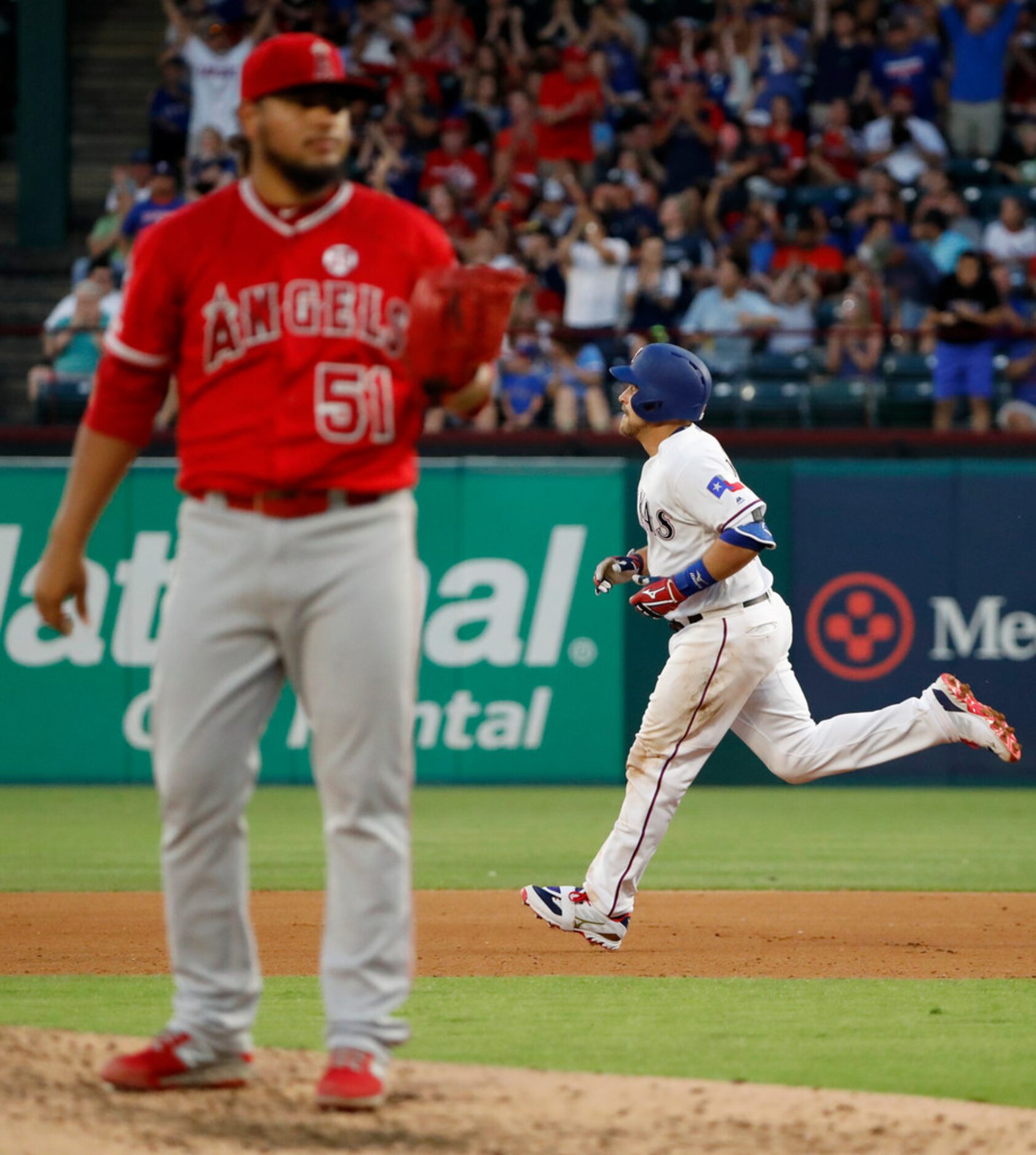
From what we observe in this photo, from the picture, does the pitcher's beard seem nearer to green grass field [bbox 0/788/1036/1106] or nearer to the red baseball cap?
the red baseball cap

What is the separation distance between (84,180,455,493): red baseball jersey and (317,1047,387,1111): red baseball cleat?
1161 millimetres

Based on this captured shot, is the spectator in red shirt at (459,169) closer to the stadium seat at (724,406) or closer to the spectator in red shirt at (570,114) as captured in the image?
the spectator in red shirt at (570,114)

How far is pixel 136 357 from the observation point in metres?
3.98

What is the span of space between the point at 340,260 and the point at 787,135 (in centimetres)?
1374

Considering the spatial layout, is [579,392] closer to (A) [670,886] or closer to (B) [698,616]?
(A) [670,886]

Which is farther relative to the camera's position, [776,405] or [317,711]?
[776,405]

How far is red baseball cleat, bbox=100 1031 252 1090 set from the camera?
4.01 meters

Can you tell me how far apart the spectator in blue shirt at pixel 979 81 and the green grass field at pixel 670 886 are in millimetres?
6598

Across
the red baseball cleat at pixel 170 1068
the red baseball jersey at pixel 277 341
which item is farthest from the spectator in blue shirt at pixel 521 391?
the red baseball cleat at pixel 170 1068

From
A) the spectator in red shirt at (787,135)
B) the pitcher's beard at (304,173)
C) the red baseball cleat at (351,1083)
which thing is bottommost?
the red baseball cleat at (351,1083)

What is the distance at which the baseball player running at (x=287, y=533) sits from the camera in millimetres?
3871

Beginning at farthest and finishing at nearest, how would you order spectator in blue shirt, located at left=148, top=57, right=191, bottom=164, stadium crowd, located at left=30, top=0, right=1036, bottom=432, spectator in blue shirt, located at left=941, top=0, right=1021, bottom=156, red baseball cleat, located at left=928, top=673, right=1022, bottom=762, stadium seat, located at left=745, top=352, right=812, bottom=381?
spectator in blue shirt, located at left=148, top=57, right=191, bottom=164 → spectator in blue shirt, located at left=941, top=0, right=1021, bottom=156 → stadium seat, located at left=745, top=352, right=812, bottom=381 → stadium crowd, located at left=30, top=0, right=1036, bottom=432 → red baseball cleat, located at left=928, top=673, right=1022, bottom=762

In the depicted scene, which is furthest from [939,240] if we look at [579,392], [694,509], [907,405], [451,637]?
[694,509]

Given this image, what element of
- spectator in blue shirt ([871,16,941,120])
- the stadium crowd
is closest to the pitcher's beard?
the stadium crowd
